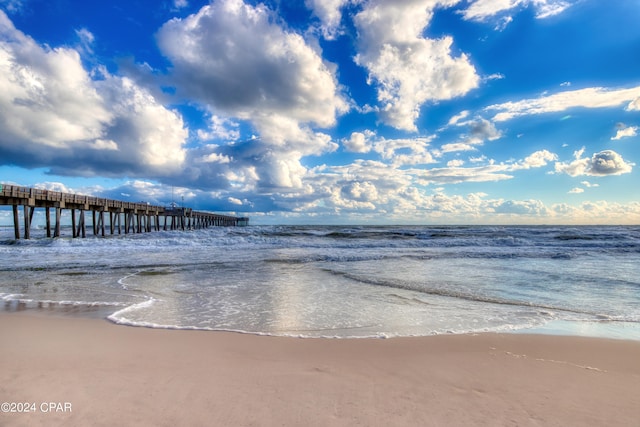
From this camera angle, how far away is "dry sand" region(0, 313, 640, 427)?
7.87 feet

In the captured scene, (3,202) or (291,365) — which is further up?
(3,202)

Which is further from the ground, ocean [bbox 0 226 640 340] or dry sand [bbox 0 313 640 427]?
dry sand [bbox 0 313 640 427]

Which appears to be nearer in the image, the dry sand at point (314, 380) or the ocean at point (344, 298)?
the dry sand at point (314, 380)

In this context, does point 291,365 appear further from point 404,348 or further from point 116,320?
point 116,320

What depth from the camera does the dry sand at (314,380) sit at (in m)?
2.40

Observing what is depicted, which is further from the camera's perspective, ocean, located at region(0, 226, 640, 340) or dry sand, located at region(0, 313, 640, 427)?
ocean, located at region(0, 226, 640, 340)

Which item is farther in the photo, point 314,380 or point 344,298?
point 344,298

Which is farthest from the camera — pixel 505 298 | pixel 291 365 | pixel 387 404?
pixel 505 298

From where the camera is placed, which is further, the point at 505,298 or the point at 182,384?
the point at 505,298

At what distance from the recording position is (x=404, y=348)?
12.8ft

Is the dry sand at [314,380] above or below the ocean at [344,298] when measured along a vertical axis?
above

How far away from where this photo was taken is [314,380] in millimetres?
3000

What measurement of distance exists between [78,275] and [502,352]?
11.0 metres

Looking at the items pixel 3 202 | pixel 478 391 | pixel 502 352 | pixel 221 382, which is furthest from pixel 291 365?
pixel 3 202
